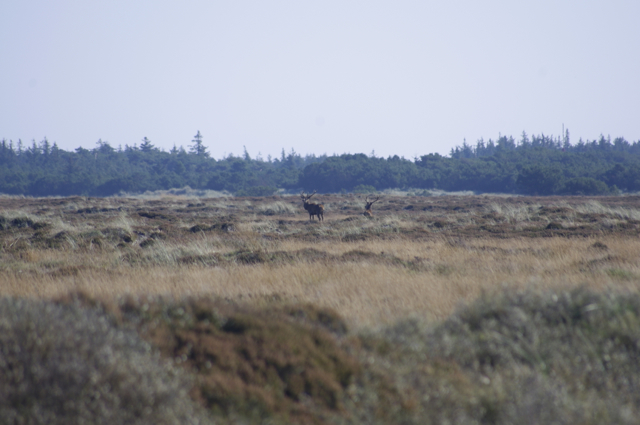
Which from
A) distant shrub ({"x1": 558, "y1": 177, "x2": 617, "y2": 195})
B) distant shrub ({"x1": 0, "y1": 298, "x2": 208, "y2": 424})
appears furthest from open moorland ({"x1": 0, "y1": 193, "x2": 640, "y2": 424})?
distant shrub ({"x1": 558, "y1": 177, "x2": 617, "y2": 195})

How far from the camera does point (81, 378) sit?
10.2 ft

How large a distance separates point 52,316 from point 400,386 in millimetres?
2756

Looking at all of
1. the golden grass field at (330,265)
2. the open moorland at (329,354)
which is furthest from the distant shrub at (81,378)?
the golden grass field at (330,265)

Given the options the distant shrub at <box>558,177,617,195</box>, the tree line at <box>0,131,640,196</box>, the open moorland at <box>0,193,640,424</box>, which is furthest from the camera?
the tree line at <box>0,131,640,196</box>

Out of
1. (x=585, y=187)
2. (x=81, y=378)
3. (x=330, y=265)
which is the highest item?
(x=585, y=187)

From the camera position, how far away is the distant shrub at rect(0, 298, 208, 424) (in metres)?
2.99

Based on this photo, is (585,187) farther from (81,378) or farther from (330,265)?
(81,378)

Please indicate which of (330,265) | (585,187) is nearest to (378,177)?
(585,187)

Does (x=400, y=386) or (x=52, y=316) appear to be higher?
(x=52, y=316)

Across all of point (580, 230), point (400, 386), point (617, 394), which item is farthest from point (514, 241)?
point (400, 386)

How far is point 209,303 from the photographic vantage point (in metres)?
4.63

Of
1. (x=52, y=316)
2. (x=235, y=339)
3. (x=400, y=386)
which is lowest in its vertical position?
(x=400, y=386)

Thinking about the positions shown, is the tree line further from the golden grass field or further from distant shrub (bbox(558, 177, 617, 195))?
the golden grass field

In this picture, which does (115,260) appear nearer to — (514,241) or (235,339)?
(235,339)
